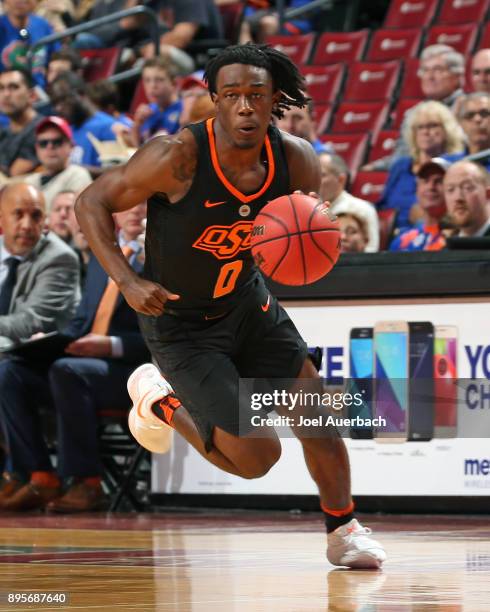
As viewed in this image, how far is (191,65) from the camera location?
1410cm

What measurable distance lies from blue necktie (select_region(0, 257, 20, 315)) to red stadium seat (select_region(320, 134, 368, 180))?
4046mm

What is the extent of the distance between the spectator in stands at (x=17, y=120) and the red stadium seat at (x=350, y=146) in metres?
2.72

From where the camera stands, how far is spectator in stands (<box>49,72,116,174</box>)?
12688 millimetres

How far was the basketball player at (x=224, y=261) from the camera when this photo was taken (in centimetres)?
532

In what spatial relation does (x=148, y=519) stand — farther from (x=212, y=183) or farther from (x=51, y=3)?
(x=51, y=3)

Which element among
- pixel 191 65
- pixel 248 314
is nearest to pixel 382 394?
pixel 248 314

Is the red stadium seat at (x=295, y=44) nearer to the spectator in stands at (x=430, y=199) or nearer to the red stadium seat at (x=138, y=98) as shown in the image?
the red stadium seat at (x=138, y=98)

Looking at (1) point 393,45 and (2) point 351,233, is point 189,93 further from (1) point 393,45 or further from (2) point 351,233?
(2) point 351,233

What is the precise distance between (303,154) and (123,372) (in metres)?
3.57

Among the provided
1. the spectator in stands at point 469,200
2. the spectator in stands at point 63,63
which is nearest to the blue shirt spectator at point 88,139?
the spectator in stands at point 63,63

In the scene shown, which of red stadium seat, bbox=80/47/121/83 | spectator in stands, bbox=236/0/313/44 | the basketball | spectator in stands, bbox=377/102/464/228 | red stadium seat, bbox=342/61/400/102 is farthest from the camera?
red stadium seat, bbox=80/47/121/83

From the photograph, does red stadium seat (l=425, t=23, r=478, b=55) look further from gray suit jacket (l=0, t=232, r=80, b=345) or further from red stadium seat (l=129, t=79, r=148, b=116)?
gray suit jacket (l=0, t=232, r=80, b=345)

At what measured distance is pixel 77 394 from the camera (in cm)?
873

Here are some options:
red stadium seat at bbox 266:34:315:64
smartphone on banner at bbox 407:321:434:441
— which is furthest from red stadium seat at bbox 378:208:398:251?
red stadium seat at bbox 266:34:315:64
